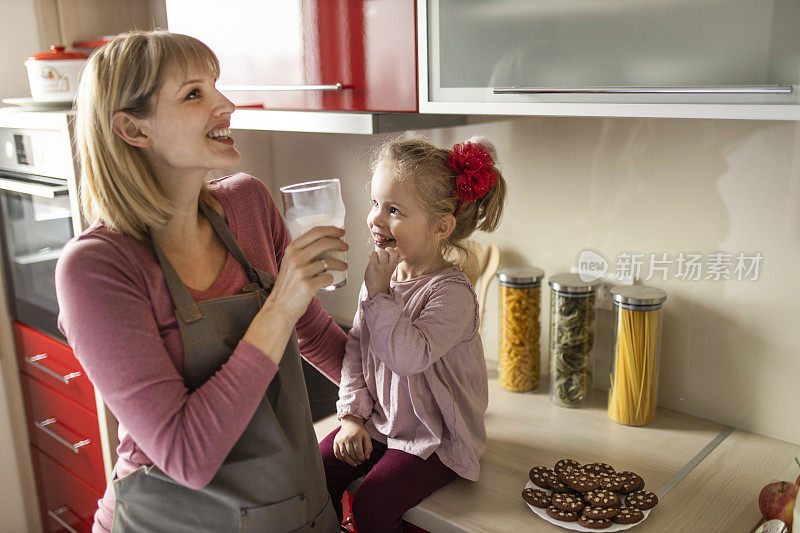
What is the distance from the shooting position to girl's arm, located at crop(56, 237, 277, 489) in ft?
3.02

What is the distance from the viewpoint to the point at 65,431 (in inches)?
81.0

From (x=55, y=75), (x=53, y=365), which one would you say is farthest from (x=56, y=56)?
(x=53, y=365)

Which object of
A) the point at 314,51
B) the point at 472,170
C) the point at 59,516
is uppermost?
the point at 314,51

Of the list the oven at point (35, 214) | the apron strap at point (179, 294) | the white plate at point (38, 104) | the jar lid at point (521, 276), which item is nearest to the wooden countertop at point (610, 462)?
the jar lid at point (521, 276)

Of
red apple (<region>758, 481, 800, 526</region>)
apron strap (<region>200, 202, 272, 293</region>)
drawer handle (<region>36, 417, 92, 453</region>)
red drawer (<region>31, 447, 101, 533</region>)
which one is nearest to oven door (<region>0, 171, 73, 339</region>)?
drawer handle (<region>36, 417, 92, 453</region>)

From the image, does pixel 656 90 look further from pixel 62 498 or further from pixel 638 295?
pixel 62 498

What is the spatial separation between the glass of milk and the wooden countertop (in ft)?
1.46

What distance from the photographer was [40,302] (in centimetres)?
207

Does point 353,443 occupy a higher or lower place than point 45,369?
higher

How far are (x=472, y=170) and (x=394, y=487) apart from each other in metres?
0.55

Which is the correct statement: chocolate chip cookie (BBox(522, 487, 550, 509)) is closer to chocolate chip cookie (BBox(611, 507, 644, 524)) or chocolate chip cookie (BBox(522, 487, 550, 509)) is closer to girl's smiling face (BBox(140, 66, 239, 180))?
chocolate chip cookie (BBox(611, 507, 644, 524))

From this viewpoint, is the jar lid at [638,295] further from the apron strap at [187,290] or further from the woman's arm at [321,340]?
the apron strap at [187,290]

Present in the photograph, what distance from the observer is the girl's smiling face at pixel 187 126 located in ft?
3.32

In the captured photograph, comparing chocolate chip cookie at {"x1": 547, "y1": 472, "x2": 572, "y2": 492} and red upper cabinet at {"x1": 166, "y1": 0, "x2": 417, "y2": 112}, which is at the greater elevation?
red upper cabinet at {"x1": 166, "y1": 0, "x2": 417, "y2": 112}
